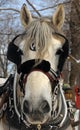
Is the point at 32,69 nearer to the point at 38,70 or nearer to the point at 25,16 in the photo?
the point at 38,70

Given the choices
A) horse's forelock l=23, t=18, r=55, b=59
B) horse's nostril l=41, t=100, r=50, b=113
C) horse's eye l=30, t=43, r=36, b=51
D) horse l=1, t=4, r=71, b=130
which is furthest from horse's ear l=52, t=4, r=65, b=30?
horse's nostril l=41, t=100, r=50, b=113

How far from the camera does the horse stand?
448cm

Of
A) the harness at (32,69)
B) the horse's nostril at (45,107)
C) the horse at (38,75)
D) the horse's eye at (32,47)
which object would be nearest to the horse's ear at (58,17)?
the horse at (38,75)

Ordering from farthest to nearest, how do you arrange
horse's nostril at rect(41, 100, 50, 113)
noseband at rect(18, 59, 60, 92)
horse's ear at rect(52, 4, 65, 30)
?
horse's ear at rect(52, 4, 65, 30) < noseband at rect(18, 59, 60, 92) < horse's nostril at rect(41, 100, 50, 113)

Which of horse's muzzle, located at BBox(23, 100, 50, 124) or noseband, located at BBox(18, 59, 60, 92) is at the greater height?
noseband, located at BBox(18, 59, 60, 92)

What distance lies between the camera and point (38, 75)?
14.9 feet

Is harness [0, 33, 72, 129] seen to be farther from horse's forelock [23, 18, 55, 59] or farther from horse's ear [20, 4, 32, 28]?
horse's ear [20, 4, 32, 28]

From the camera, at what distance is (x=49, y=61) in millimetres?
4719

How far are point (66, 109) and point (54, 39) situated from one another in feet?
3.26

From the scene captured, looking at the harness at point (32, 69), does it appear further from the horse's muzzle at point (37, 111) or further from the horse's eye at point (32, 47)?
the horse's muzzle at point (37, 111)

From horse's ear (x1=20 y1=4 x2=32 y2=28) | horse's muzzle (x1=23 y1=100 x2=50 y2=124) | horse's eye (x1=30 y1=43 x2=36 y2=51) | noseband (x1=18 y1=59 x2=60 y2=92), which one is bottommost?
horse's muzzle (x1=23 y1=100 x2=50 y2=124)

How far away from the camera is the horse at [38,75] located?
177 inches

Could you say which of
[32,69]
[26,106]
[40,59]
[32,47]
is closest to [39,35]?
[32,47]

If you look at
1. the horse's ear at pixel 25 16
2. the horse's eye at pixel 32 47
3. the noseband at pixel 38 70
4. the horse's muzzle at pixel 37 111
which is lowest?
the horse's muzzle at pixel 37 111
